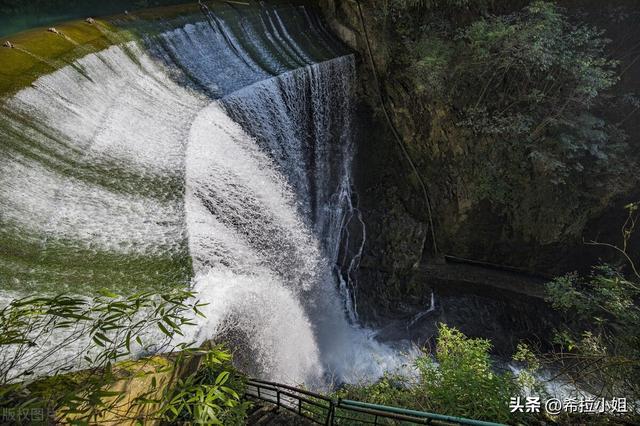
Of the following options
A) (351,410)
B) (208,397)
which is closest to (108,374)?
(208,397)

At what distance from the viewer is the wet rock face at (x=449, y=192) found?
27.2ft

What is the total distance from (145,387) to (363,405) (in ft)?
4.94

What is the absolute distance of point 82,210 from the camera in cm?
379

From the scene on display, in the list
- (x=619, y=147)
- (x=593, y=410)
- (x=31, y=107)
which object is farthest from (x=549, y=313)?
(x=31, y=107)

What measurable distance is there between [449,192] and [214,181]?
5892 mm

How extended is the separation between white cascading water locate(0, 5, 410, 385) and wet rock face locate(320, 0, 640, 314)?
30.9 inches

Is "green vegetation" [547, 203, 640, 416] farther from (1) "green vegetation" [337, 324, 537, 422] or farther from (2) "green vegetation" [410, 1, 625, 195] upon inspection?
(2) "green vegetation" [410, 1, 625, 195]

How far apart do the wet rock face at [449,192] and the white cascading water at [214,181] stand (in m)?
0.78

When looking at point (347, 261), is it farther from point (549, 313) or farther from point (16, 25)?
point (16, 25)

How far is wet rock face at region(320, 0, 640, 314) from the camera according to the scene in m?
8.30

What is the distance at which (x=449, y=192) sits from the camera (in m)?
8.88

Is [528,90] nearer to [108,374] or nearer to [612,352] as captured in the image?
[612,352]

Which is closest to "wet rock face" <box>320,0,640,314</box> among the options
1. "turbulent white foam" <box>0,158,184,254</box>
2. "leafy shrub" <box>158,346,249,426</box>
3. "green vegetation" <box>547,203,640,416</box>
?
"green vegetation" <box>547,203,640,416</box>

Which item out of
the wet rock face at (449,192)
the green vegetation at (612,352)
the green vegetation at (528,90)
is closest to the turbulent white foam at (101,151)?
the green vegetation at (612,352)
